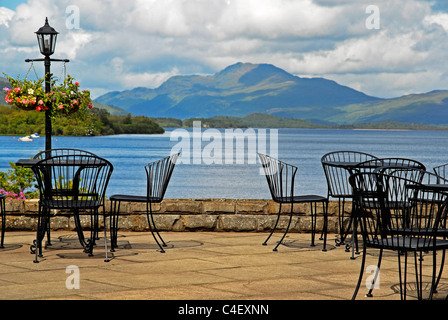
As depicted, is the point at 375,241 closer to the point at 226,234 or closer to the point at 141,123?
the point at 226,234

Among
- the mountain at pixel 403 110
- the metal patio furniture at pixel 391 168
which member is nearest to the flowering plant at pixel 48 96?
the metal patio furniture at pixel 391 168

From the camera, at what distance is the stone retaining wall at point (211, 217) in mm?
7426

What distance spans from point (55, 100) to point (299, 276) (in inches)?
157

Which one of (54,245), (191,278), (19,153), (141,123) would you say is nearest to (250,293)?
(191,278)

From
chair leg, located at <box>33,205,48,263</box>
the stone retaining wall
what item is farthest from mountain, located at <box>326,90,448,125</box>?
chair leg, located at <box>33,205,48,263</box>

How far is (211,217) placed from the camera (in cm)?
747

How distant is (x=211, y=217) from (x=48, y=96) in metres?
2.35

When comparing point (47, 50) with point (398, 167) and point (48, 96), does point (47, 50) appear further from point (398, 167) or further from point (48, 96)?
point (398, 167)

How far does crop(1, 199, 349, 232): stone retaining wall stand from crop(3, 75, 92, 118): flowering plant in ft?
4.14

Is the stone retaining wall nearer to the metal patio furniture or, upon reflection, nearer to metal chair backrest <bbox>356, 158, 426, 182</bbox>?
the metal patio furniture

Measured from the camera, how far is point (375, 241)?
4.14m

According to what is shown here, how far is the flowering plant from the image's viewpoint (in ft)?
25.0

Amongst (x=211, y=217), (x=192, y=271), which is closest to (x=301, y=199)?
(x=211, y=217)

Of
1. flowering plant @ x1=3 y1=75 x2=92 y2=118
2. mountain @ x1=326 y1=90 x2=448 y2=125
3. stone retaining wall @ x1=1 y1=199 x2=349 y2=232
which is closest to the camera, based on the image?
stone retaining wall @ x1=1 y1=199 x2=349 y2=232
